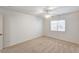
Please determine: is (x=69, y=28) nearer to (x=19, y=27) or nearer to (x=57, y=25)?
(x=57, y=25)

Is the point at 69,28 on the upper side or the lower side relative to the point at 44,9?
lower

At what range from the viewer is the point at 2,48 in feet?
5.38

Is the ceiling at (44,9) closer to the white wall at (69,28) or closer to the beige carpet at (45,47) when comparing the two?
the white wall at (69,28)

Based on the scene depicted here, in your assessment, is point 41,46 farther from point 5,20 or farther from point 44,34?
point 5,20

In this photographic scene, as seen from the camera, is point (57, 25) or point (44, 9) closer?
point (44, 9)

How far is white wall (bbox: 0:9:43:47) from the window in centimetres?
28

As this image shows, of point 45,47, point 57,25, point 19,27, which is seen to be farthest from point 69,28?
point 19,27

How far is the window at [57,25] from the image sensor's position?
5.89 feet

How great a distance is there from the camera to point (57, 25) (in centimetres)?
183

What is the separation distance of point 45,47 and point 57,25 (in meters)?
0.57

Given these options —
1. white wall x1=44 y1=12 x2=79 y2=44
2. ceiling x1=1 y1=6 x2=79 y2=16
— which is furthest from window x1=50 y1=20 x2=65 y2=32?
ceiling x1=1 y1=6 x2=79 y2=16

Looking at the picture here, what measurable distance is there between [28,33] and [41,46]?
17.3 inches
